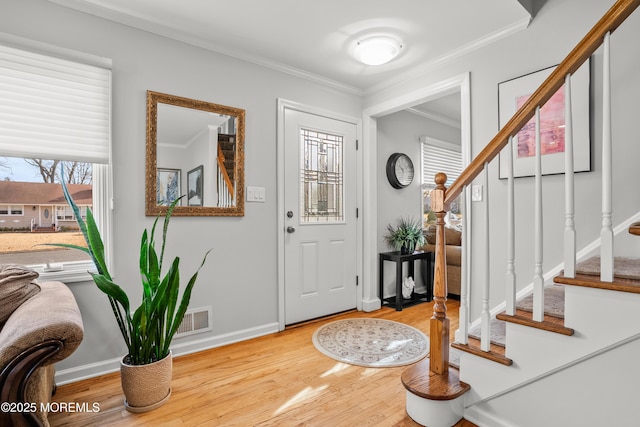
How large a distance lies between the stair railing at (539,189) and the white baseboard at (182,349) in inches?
59.9

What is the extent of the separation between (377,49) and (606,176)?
1.76 meters

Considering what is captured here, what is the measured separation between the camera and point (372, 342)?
258 centimetres

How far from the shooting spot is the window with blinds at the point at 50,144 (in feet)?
6.09

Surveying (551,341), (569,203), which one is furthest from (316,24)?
(551,341)

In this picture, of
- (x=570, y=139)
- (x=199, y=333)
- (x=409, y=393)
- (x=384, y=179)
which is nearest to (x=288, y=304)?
(x=199, y=333)

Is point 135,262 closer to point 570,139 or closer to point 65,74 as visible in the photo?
point 65,74

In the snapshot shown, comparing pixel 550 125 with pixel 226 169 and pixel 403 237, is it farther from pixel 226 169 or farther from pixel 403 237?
pixel 226 169

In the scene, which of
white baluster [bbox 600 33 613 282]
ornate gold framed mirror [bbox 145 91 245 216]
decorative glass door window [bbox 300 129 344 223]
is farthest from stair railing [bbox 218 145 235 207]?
white baluster [bbox 600 33 613 282]

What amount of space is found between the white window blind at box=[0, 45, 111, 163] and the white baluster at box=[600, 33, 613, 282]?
8.51 feet

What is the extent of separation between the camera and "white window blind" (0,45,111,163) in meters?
1.84

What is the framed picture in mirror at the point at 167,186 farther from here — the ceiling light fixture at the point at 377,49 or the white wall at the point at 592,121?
the white wall at the point at 592,121

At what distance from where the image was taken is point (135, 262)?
2229 millimetres

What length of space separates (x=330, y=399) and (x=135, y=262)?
5.12 feet

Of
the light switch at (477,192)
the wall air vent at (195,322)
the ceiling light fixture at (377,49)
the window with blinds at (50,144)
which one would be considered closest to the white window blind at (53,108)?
the window with blinds at (50,144)
